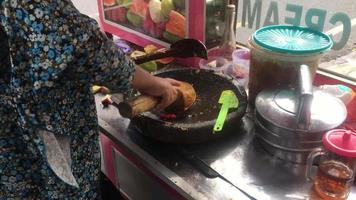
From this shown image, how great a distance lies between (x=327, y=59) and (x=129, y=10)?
0.65m

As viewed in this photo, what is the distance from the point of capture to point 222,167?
795mm

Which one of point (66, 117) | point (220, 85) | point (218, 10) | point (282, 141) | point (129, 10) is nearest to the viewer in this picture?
point (66, 117)

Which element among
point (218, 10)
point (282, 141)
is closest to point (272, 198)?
point (282, 141)

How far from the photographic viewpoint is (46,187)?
2.51 ft

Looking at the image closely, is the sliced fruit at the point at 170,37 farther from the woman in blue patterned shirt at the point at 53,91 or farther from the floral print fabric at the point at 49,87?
the floral print fabric at the point at 49,87

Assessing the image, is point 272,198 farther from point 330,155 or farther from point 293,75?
point 293,75

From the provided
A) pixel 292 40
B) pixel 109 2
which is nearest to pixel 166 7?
pixel 109 2

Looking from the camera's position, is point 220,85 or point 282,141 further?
point 220,85

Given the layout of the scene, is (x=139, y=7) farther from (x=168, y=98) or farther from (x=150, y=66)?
(x=168, y=98)

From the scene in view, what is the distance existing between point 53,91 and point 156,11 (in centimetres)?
59

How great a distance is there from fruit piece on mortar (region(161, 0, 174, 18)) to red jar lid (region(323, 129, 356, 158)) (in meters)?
0.61

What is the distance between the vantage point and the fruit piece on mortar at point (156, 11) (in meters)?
1.15

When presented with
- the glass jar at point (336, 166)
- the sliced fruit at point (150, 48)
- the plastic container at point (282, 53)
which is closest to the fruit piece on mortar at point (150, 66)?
the sliced fruit at point (150, 48)

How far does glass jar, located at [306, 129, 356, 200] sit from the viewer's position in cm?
68
